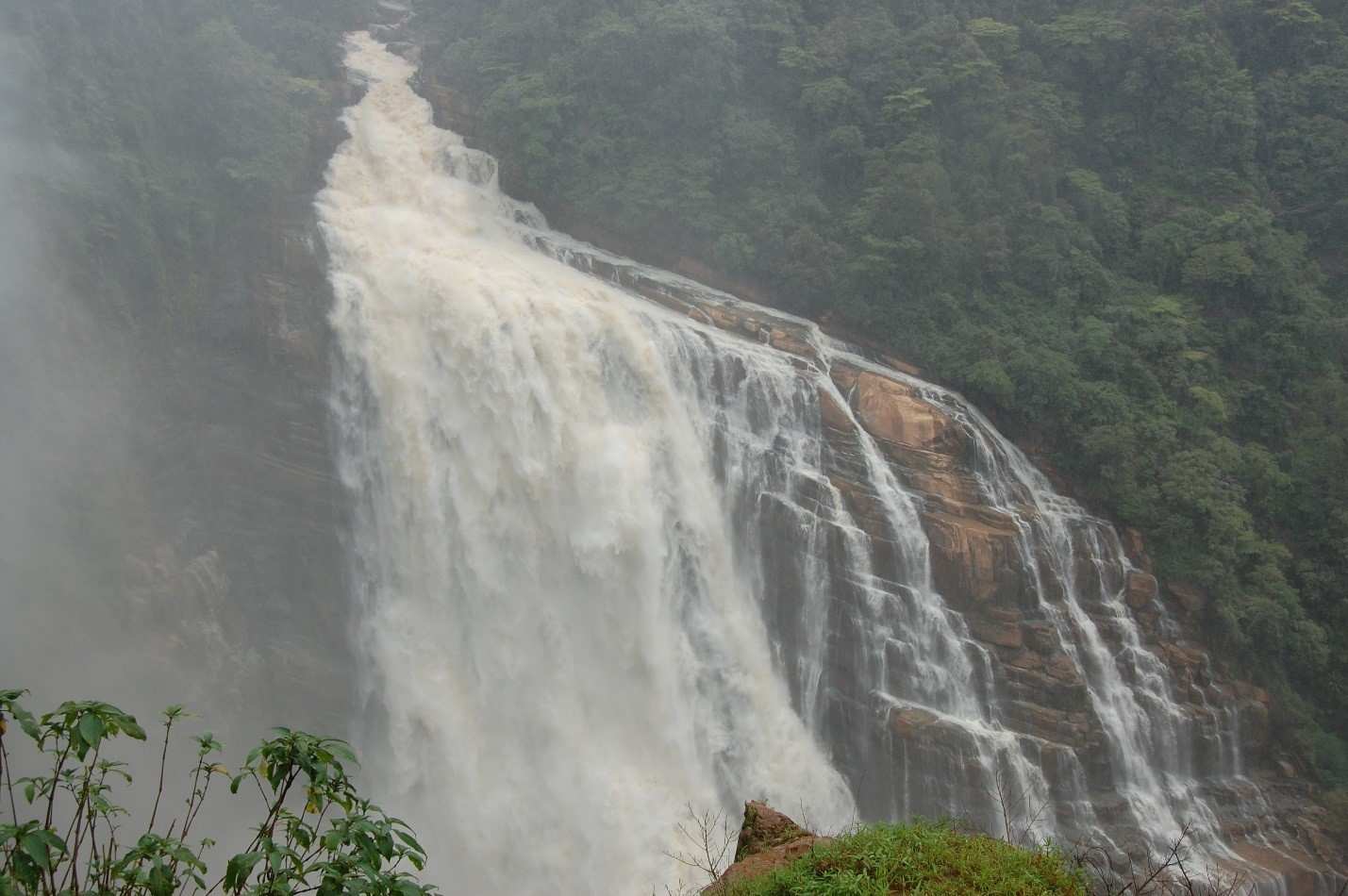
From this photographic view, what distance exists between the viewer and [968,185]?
88.8 ft

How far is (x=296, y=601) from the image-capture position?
1931 cm

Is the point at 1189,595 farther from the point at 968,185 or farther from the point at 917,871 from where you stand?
the point at 917,871

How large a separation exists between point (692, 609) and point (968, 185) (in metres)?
14.7

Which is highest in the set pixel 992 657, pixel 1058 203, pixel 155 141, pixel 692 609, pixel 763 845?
pixel 155 141

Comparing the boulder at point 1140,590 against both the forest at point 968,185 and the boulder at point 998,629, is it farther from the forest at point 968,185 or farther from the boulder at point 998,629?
the boulder at point 998,629

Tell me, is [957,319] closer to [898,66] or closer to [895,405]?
[895,405]

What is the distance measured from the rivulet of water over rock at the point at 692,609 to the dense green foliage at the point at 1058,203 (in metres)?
2.51

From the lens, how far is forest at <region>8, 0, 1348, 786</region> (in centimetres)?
2180

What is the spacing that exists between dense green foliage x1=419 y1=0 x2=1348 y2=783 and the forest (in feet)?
0.28

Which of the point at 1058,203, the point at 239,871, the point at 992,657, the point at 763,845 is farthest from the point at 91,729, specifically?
the point at 1058,203

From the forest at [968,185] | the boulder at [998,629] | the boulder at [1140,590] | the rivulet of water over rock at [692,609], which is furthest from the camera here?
the forest at [968,185]

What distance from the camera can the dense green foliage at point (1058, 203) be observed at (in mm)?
22453

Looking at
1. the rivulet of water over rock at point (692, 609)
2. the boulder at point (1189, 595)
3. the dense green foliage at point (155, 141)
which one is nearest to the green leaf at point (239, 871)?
the rivulet of water over rock at point (692, 609)

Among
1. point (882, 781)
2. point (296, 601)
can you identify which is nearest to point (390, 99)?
point (296, 601)
